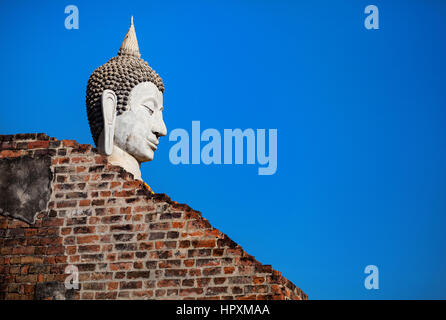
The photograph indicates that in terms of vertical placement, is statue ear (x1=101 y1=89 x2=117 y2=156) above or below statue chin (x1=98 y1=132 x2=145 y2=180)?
above

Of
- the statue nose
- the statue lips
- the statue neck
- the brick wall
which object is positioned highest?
the statue nose

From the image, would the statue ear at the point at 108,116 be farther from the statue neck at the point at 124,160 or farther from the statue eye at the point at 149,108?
the statue eye at the point at 149,108

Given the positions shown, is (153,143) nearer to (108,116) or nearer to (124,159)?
(124,159)

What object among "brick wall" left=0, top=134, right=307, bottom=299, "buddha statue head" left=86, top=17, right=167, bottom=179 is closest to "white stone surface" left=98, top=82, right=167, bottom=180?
"buddha statue head" left=86, top=17, right=167, bottom=179

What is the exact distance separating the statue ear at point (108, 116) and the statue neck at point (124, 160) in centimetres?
19

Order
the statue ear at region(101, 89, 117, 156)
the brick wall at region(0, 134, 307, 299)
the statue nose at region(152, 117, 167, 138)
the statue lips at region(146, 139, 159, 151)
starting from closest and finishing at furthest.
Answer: the brick wall at region(0, 134, 307, 299)
the statue ear at region(101, 89, 117, 156)
the statue lips at region(146, 139, 159, 151)
the statue nose at region(152, 117, 167, 138)

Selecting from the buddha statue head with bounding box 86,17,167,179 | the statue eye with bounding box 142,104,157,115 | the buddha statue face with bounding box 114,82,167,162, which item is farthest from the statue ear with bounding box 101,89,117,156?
the statue eye with bounding box 142,104,157,115

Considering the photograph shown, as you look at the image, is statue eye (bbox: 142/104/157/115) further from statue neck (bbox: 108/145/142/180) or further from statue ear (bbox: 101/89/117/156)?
statue neck (bbox: 108/145/142/180)

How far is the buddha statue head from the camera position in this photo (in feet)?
40.5

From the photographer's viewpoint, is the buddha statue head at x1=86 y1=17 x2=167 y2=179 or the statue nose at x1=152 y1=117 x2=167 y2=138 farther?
the statue nose at x1=152 y1=117 x2=167 y2=138

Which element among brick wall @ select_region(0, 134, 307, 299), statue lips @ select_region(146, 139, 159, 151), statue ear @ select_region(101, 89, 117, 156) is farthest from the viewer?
statue lips @ select_region(146, 139, 159, 151)

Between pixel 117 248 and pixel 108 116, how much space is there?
8.84 feet
